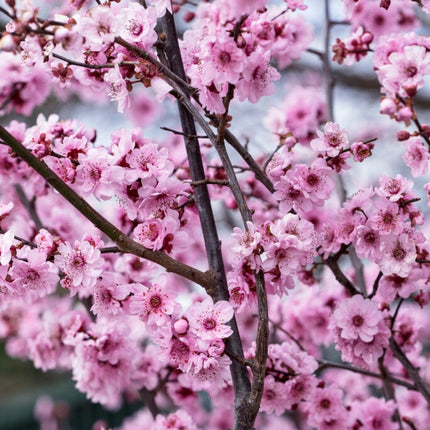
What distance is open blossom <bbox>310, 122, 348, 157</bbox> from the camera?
1.26m

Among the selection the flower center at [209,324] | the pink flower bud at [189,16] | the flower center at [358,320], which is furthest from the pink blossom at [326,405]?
the pink flower bud at [189,16]

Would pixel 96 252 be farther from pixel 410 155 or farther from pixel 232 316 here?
pixel 410 155

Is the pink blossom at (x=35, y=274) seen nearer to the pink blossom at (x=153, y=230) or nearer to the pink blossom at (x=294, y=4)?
the pink blossom at (x=153, y=230)

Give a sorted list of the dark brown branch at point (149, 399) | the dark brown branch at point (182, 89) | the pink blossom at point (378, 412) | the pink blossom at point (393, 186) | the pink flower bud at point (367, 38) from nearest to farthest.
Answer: the dark brown branch at point (182, 89), the pink blossom at point (393, 186), the pink flower bud at point (367, 38), the pink blossom at point (378, 412), the dark brown branch at point (149, 399)

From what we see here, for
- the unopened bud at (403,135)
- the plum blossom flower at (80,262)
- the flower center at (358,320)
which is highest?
the unopened bud at (403,135)

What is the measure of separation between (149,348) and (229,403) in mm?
383

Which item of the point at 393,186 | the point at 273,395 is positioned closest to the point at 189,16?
the point at 393,186

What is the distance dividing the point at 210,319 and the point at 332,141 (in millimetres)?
442

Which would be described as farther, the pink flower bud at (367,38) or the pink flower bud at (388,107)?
the pink flower bud at (367,38)

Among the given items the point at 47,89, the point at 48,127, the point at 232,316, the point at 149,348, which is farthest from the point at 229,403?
the point at 47,89

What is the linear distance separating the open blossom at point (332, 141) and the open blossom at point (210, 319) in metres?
0.38

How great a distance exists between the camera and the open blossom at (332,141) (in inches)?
49.8

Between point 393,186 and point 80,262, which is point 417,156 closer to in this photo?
point 393,186

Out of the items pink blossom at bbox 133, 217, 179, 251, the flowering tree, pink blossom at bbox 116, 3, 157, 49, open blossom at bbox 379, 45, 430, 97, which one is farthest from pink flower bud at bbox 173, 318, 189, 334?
open blossom at bbox 379, 45, 430, 97
